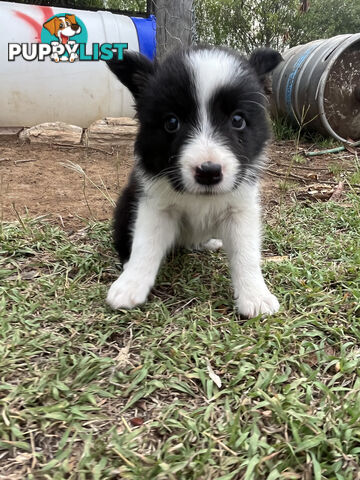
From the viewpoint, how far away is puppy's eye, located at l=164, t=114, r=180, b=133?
2117 mm

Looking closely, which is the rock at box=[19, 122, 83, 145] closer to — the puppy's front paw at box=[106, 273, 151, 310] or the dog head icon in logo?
the dog head icon in logo

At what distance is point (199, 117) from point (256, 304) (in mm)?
955

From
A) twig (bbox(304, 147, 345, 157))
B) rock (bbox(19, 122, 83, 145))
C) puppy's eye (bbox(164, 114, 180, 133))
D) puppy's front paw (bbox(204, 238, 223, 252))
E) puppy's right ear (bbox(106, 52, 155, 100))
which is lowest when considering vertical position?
rock (bbox(19, 122, 83, 145))

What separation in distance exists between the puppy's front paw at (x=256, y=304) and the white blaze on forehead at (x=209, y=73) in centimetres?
95

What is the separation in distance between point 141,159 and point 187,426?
139 centimetres

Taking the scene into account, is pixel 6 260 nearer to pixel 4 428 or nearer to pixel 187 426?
pixel 4 428

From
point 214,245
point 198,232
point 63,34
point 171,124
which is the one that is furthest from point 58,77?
point 171,124

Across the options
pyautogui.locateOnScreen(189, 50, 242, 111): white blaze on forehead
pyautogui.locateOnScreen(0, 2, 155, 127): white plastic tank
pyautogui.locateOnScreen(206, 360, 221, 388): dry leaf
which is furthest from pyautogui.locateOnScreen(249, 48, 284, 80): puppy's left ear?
pyautogui.locateOnScreen(0, 2, 155, 127): white plastic tank

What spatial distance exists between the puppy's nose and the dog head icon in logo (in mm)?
6339

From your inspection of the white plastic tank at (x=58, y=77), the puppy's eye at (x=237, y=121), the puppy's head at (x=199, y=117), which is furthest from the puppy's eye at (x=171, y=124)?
the white plastic tank at (x=58, y=77)

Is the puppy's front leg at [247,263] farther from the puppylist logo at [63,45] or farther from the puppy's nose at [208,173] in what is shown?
the puppylist logo at [63,45]

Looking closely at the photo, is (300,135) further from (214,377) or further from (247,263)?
(214,377)

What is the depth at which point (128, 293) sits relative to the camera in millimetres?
2291

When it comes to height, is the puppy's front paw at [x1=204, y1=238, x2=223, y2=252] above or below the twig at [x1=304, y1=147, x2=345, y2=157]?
above
